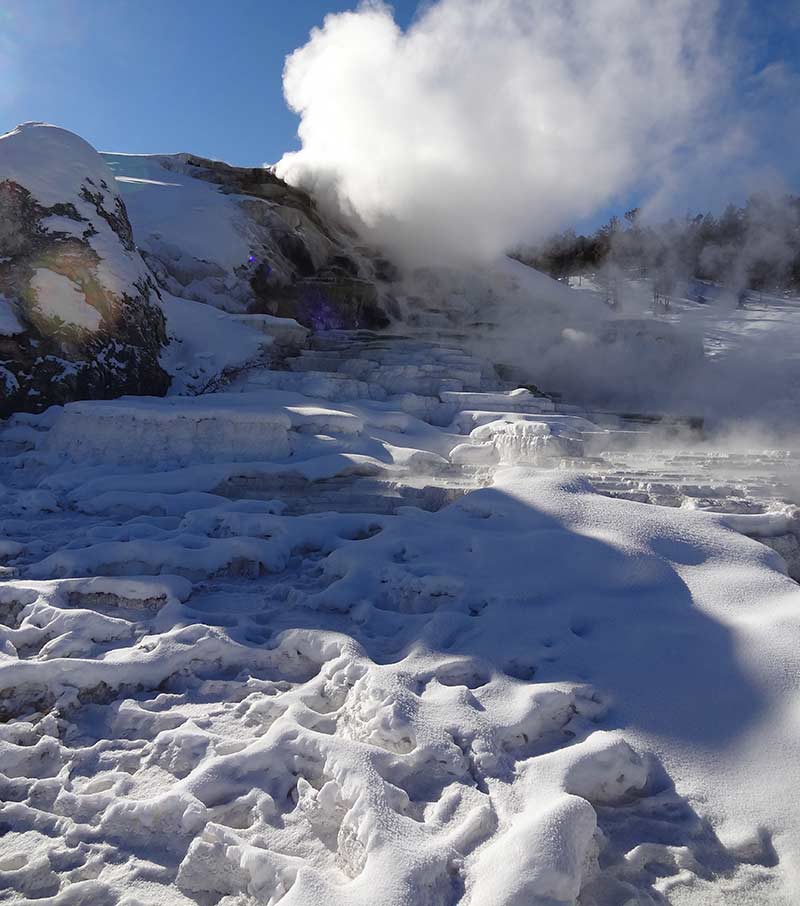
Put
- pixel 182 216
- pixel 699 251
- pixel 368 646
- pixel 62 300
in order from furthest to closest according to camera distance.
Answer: pixel 699 251 < pixel 182 216 < pixel 62 300 < pixel 368 646

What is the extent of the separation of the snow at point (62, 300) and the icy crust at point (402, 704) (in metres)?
3.15

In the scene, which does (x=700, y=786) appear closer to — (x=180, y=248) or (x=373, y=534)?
(x=373, y=534)

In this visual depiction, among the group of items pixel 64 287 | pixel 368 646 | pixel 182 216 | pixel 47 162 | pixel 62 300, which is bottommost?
pixel 368 646

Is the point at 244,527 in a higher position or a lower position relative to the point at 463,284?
lower

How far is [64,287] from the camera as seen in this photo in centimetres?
604

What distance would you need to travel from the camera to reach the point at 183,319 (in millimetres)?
7918

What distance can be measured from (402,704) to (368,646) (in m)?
0.44

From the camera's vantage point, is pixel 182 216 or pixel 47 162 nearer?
pixel 47 162

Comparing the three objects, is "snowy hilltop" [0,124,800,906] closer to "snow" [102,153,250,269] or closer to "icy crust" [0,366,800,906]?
"icy crust" [0,366,800,906]

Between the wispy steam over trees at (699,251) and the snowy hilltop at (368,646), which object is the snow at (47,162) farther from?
the wispy steam over trees at (699,251)

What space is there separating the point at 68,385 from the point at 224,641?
15.1ft

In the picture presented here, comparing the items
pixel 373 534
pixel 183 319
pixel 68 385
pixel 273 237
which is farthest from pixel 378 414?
pixel 273 237

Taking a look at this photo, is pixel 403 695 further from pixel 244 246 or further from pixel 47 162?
pixel 244 246

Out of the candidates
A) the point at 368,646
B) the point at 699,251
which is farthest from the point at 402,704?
the point at 699,251
